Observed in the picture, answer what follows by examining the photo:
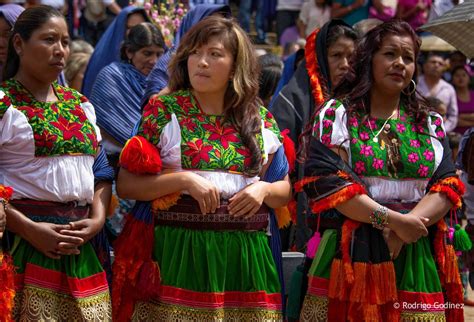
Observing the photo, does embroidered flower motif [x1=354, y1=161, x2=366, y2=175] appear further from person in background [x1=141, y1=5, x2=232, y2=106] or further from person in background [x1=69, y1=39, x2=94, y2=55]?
person in background [x1=69, y1=39, x2=94, y2=55]

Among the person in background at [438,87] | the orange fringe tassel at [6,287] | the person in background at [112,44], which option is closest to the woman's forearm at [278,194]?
the orange fringe tassel at [6,287]

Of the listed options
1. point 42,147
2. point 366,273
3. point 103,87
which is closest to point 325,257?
point 366,273

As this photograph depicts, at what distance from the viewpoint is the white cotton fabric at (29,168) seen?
3998 millimetres

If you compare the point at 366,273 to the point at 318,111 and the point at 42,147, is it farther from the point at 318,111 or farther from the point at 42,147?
the point at 42,147

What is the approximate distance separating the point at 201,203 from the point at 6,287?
944mm

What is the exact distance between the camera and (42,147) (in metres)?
4.04

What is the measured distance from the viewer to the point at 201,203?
413 cm

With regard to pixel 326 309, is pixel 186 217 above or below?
above

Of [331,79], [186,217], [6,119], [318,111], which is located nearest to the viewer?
[6,119]

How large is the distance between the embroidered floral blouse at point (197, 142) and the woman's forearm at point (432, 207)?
819 mm

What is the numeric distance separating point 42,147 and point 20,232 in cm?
40

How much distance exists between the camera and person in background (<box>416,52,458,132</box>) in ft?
33.7

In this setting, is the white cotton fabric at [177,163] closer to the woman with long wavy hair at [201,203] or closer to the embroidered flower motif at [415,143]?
the woman with long wavy hair at [201,203]

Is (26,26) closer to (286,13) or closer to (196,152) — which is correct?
(196,152)
